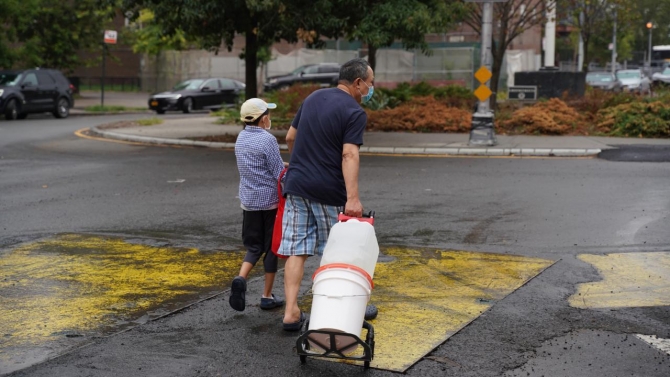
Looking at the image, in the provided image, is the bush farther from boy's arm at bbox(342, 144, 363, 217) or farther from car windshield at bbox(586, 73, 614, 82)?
car windshield at bbox(586, 73, 614, 82)

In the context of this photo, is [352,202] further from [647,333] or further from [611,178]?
[611,178]

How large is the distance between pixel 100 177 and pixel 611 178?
8.04 metres

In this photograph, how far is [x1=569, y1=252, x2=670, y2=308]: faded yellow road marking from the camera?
6809 millimetres

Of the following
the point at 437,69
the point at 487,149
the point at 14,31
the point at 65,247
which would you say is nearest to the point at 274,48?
the point at 437,69

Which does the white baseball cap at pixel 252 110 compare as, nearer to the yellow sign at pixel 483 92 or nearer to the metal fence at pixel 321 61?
the yellow sign at pixel 483 92

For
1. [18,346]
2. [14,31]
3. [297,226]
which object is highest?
[14,31]

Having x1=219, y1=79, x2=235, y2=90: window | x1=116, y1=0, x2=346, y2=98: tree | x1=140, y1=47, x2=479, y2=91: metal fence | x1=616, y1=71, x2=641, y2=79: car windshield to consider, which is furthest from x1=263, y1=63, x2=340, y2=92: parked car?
x1=616, y1=71, x2=641, y2=79: car windshield

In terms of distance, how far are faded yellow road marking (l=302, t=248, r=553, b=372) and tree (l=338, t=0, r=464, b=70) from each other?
1079 centimetres

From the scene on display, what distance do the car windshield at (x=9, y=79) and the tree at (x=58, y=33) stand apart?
669 centimetres

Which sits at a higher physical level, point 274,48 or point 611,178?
point 274,48

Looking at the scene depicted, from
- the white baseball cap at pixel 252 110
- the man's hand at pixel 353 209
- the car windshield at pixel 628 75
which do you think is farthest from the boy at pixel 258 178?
the car windshield at pixel 628 75

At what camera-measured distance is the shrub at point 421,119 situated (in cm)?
2191

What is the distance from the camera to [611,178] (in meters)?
13.8

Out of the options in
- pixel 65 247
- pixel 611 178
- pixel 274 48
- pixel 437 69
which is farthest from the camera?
pixel 274 48
